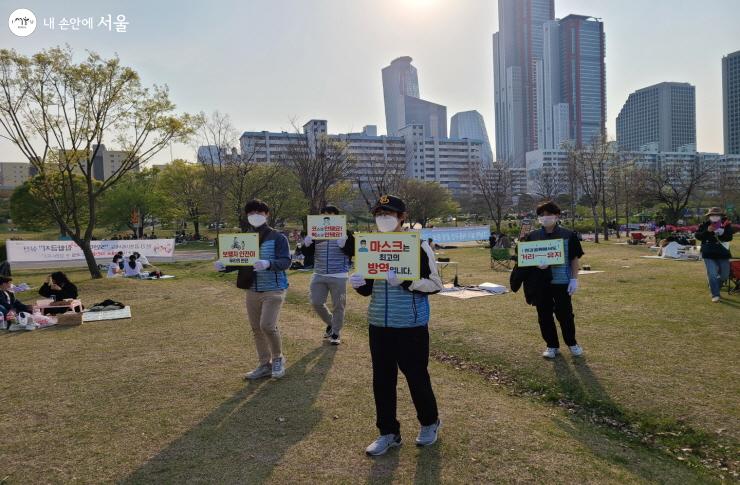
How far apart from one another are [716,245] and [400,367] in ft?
28.1

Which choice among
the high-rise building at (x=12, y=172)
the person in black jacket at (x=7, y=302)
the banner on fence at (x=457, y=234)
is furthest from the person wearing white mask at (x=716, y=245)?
the high-rise building at (x=12, y=172)

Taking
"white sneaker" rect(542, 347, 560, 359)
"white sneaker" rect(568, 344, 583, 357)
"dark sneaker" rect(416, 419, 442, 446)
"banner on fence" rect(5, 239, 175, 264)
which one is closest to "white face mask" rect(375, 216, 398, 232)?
"dark sneaker" rect(416, 419, 442, 446)

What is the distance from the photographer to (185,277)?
62.8 ft

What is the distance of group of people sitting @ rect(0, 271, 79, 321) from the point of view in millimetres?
9883

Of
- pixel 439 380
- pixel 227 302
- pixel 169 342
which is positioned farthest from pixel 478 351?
pixel 227 302

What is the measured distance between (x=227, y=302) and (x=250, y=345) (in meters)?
4.88

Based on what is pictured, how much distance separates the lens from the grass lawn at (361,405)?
3717 mm

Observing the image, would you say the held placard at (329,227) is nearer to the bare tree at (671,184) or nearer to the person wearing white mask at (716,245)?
the person wearing white mask at (716,245)

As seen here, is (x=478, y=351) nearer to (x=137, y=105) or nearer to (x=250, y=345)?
(x=250, y=345)

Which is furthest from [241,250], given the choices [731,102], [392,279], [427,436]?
[731,102]

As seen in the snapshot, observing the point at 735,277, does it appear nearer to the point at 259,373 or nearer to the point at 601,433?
the point at 601,433

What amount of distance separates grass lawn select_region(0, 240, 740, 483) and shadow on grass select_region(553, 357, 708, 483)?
2 cm

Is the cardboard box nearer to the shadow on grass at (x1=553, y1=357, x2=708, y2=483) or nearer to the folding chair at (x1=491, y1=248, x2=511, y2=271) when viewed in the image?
the shadow on grass at (x1=553, y1=357, x2=708, y2=483)

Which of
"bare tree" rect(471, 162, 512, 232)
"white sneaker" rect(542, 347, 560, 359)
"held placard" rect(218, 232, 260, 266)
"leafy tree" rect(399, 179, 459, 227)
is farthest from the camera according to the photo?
"leafy tree" rect(399, 179, 459, 227)
